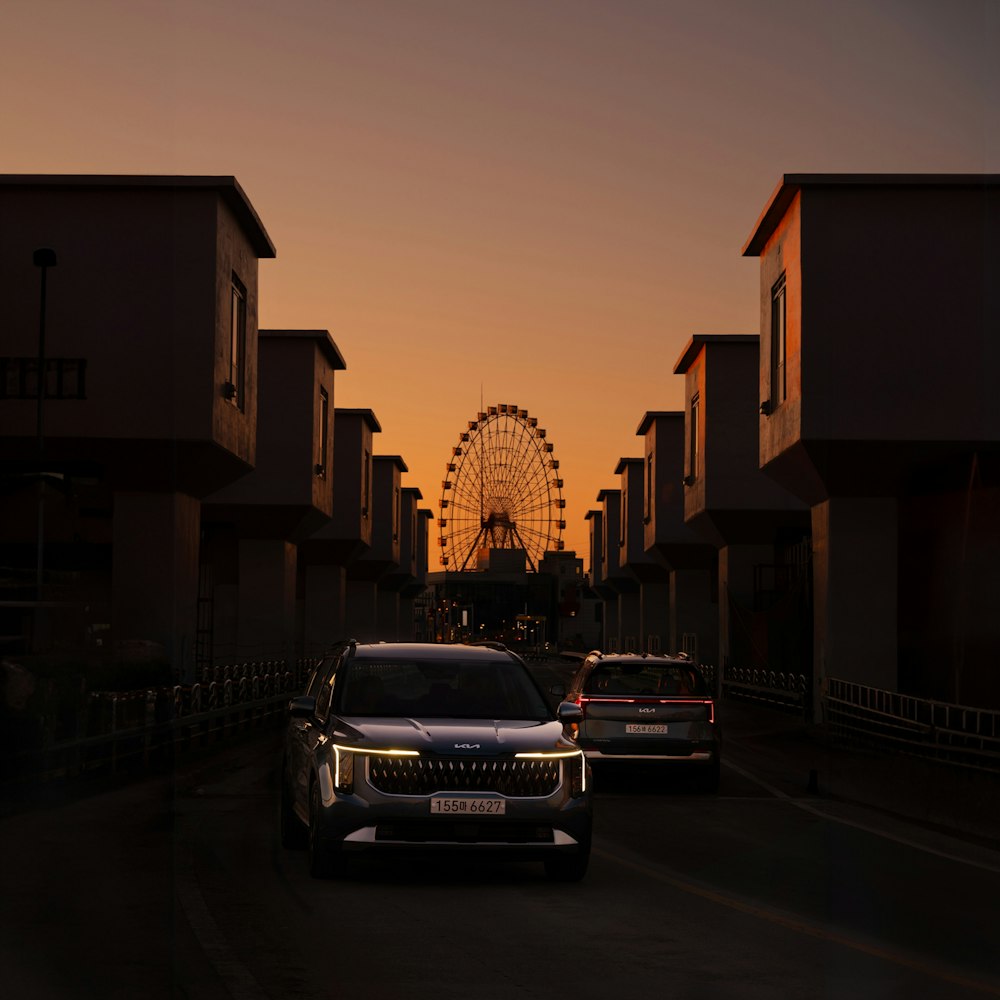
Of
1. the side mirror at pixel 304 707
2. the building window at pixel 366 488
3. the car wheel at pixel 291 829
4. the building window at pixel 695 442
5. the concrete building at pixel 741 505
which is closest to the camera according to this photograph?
the side mirror at pixel 304 707

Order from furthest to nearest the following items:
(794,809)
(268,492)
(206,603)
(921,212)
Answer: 1. (206,603)
2. (268,492)
3. (921,212)
4. (794,809)

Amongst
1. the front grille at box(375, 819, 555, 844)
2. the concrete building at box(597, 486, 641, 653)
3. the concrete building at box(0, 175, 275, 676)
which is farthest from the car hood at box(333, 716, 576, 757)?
the concrete building at box(597, 486, 641, 653)

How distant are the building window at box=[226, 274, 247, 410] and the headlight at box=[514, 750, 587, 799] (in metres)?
23.7

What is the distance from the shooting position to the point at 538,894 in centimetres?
1130

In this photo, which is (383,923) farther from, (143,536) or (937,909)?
(143,536)

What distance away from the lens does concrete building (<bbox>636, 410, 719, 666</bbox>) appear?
63.8 metres

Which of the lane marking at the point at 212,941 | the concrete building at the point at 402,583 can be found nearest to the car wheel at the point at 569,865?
the lane marking at the point at 212,941

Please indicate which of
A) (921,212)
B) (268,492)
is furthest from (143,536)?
(921,212)

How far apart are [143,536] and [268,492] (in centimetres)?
1223

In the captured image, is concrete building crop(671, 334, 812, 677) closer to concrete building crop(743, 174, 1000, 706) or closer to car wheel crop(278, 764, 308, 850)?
concrete building crop(743, 174, 1000, 706)

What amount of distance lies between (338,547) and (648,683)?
1675 inches

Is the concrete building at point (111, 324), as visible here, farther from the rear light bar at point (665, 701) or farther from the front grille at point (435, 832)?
the front grille at point (435, 832)

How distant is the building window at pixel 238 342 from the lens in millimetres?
35438

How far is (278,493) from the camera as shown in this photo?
156ft
